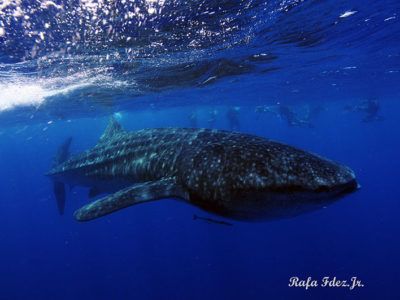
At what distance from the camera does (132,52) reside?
1284cm

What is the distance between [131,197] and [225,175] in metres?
1.80

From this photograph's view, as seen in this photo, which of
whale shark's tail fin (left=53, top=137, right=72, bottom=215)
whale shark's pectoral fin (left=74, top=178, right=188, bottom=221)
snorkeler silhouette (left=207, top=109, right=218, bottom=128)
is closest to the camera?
whale shark's pectoral fin (left=74, top=178, right=188, bottom=221)

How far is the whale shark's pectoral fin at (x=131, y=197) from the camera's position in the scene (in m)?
5.61

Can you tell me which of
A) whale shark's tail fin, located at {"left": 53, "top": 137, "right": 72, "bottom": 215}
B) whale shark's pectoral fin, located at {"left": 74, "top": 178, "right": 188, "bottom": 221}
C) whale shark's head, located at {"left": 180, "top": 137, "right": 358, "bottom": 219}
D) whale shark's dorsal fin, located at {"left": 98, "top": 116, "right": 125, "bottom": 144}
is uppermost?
whale shark's head, located at {"left": 180, "top": 137, "right": 358, "bottom": 219}

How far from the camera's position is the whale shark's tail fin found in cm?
1504

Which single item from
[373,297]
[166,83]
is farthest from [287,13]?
[373,297]

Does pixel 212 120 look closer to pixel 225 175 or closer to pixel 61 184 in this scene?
pixel 61 184

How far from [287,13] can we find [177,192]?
7.27 metres

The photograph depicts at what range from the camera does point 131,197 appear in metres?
5.75
